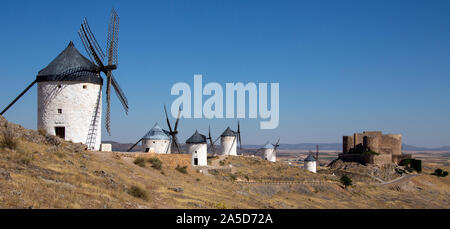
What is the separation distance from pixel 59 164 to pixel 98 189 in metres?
3.04

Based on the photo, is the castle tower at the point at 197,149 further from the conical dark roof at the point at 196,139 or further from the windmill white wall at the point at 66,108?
the windmill white wall at the point at 66,108

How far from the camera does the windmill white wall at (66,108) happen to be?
22953mm

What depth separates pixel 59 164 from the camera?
1562 centimetres

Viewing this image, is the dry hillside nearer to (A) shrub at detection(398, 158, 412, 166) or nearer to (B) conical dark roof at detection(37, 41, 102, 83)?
(B) conical dark roof at detection(37, 41, 102, 83)

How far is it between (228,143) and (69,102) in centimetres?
3476

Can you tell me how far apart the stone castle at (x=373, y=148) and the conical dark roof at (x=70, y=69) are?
48.2 metres

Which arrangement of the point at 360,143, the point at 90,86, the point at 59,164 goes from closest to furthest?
the point at 59,164 → the point at 90,86 → the point at 360,143

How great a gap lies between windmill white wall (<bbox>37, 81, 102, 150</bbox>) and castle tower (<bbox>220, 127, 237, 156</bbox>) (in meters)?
33.8

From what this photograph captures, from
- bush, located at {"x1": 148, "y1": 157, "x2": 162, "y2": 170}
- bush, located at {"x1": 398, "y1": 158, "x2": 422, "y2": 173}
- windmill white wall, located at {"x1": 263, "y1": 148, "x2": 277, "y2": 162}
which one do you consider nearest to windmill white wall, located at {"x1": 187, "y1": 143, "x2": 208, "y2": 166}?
bush, located at {"x1": 148, "y1": 157, "x2": 162, "y2": 170}

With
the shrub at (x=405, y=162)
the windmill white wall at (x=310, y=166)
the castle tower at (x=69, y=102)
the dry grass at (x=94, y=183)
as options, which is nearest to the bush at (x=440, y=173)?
the shrub at (x=405, y=162)

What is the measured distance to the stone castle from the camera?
206 feet
